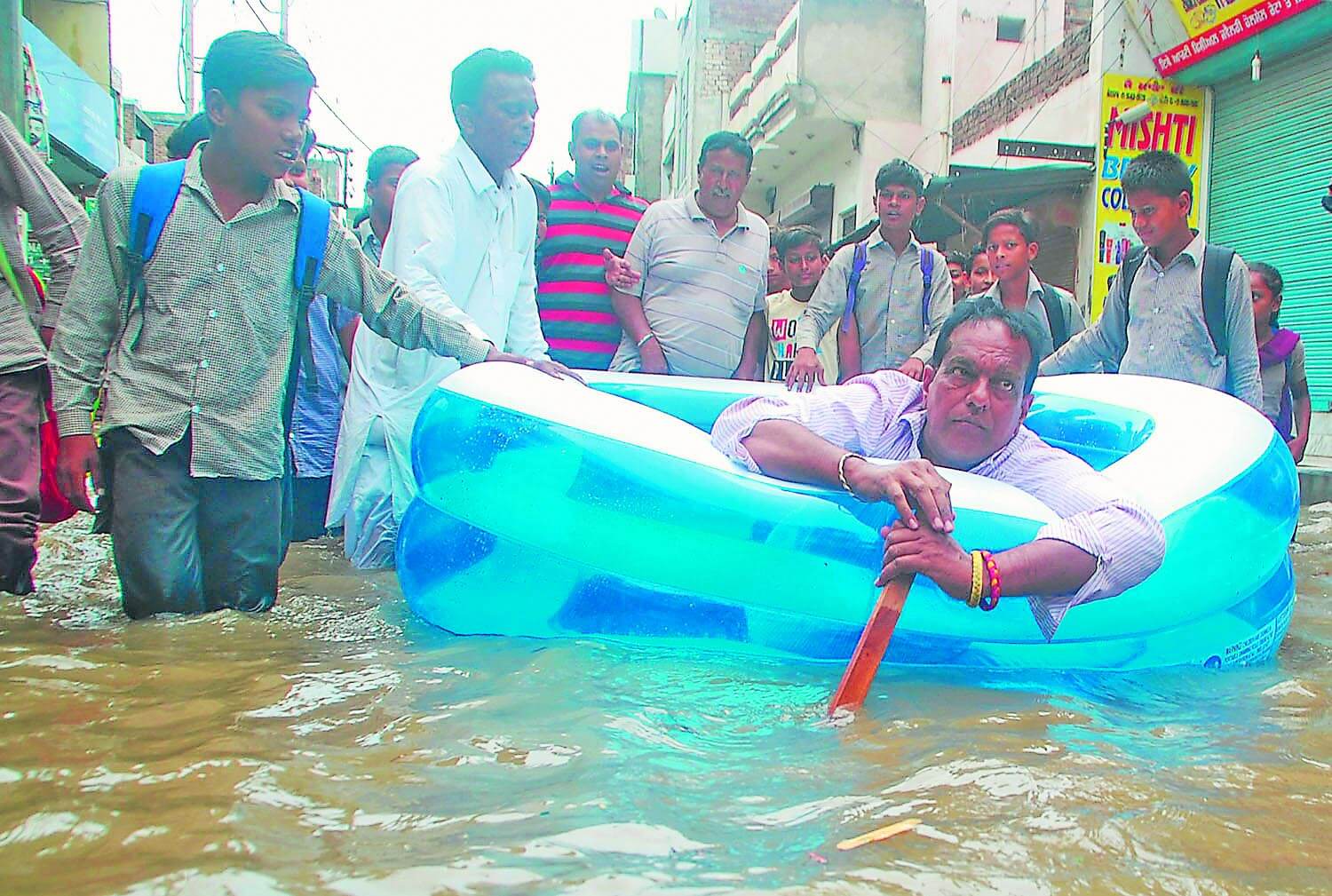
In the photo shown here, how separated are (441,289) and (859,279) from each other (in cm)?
209

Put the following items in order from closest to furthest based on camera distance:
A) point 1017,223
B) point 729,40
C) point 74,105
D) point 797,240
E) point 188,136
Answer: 1. point 188,136
2. point 1017,223
3. point 797,240
4. point 74,105
5. point 729,40

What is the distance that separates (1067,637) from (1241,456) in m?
0.73

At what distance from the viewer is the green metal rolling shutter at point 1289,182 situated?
914 centimetres

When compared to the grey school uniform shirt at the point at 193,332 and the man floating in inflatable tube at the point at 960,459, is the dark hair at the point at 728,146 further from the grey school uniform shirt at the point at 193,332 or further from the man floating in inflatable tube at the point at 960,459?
the grey school uniform shirt at the point at 193,332

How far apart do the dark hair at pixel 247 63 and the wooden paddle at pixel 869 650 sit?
193cm

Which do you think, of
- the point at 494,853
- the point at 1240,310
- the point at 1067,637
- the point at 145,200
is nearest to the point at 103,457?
the point at 145,200

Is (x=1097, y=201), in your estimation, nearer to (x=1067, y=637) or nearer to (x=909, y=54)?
(x=909, y=54)

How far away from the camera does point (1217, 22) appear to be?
9.73 m

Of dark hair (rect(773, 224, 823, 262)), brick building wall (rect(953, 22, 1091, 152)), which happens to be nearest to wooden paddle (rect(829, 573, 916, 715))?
dark hair (rect(773, 224, 823, 262))

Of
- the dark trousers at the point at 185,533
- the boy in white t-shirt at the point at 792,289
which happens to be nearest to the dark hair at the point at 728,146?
the boy in white t-shirt at the point at 792,289

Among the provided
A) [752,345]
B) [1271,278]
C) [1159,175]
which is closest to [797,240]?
→ [752,345]

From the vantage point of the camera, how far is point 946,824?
1.70 metres

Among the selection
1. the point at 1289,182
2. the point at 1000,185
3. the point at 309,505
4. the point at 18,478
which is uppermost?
the point at 1000,185

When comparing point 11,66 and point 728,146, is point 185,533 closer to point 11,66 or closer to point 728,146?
point 728,146
